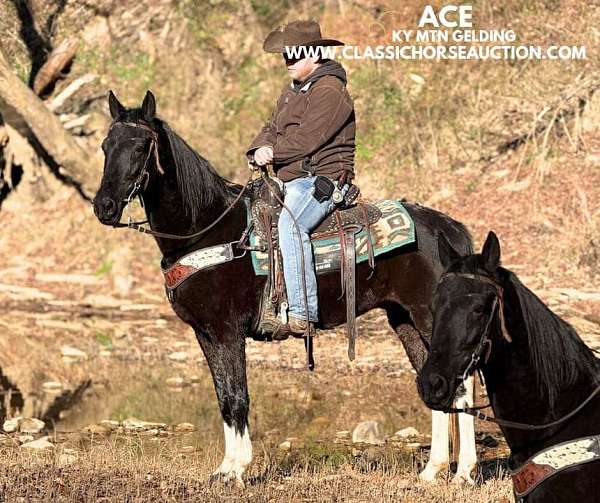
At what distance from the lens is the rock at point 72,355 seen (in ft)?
46.4

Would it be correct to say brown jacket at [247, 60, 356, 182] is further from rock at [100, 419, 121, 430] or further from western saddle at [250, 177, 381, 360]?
rock at [100, 419, 121, 430]

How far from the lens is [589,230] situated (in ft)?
52.2

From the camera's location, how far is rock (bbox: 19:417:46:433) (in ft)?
34.7

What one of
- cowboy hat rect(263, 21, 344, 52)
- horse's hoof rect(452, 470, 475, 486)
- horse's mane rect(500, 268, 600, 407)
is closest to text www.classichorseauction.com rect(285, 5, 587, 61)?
cowboy hat rect(263, 21, 344, 52)

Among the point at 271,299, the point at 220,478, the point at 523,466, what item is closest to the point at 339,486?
the point at 220,478

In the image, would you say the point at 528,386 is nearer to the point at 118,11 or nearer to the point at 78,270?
the point at 78,270

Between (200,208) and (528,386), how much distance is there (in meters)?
3.64

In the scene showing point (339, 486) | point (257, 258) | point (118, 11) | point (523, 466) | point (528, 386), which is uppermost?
point (118, 11)

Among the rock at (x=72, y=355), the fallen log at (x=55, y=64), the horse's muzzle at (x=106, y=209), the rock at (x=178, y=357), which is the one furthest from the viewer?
the fallen log at (x=55, y=64)

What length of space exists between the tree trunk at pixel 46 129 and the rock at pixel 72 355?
4.93 metres

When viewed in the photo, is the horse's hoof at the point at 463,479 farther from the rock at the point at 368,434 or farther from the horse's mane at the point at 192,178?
the horse's mane at the point at 192,178

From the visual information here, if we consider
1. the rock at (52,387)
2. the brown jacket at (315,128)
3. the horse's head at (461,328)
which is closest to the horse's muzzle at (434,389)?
the horse's head at (461,328)

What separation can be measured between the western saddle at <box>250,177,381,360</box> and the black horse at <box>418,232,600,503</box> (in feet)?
9.77

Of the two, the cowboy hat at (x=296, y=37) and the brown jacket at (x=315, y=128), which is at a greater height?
the cowboy hat at (x=296, y=37)
